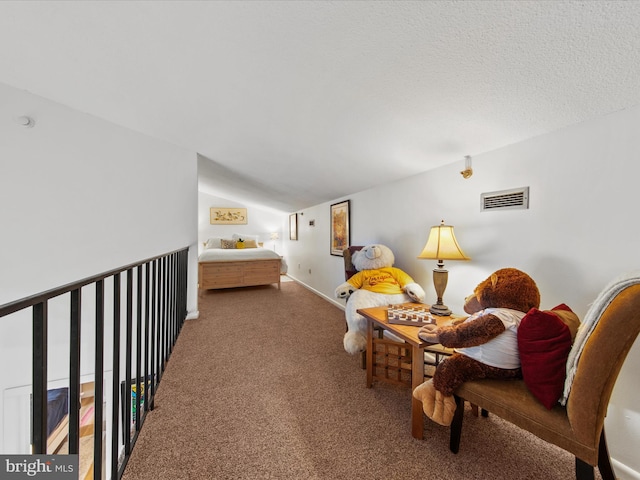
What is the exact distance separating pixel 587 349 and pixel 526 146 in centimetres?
120

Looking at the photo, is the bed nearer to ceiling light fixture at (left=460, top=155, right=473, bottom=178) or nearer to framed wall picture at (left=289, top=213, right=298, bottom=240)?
framed wall picture at (left=289, top=213, right=298, bottom=240)

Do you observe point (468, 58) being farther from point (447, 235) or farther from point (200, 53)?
point (200, 53)

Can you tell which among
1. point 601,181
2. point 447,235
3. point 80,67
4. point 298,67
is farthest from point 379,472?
point 80,67

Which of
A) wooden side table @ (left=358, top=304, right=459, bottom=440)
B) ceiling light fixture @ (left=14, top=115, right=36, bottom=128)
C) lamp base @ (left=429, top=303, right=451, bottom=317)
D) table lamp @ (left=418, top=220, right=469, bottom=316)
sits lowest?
wooden side table @ (left=358, top=304, right=459, bottom=440)

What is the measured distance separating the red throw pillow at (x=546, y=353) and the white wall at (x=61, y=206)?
358 centimetres

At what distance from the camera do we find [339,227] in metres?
3.90

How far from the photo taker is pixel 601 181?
125 cm

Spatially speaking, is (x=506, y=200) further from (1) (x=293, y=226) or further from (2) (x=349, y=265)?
(1) (x=293, y=226)

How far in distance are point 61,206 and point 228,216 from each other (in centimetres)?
435

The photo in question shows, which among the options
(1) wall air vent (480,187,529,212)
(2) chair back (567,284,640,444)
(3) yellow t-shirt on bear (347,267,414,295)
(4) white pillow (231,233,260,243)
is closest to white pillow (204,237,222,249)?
(4) white pillow (231,233,260,243)

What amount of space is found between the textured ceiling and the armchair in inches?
35.0

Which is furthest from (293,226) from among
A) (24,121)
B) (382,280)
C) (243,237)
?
(24,121)

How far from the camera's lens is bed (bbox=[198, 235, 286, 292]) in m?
4.88

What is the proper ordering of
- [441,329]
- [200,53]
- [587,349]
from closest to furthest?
[587,349], [441,329], [200,53]
